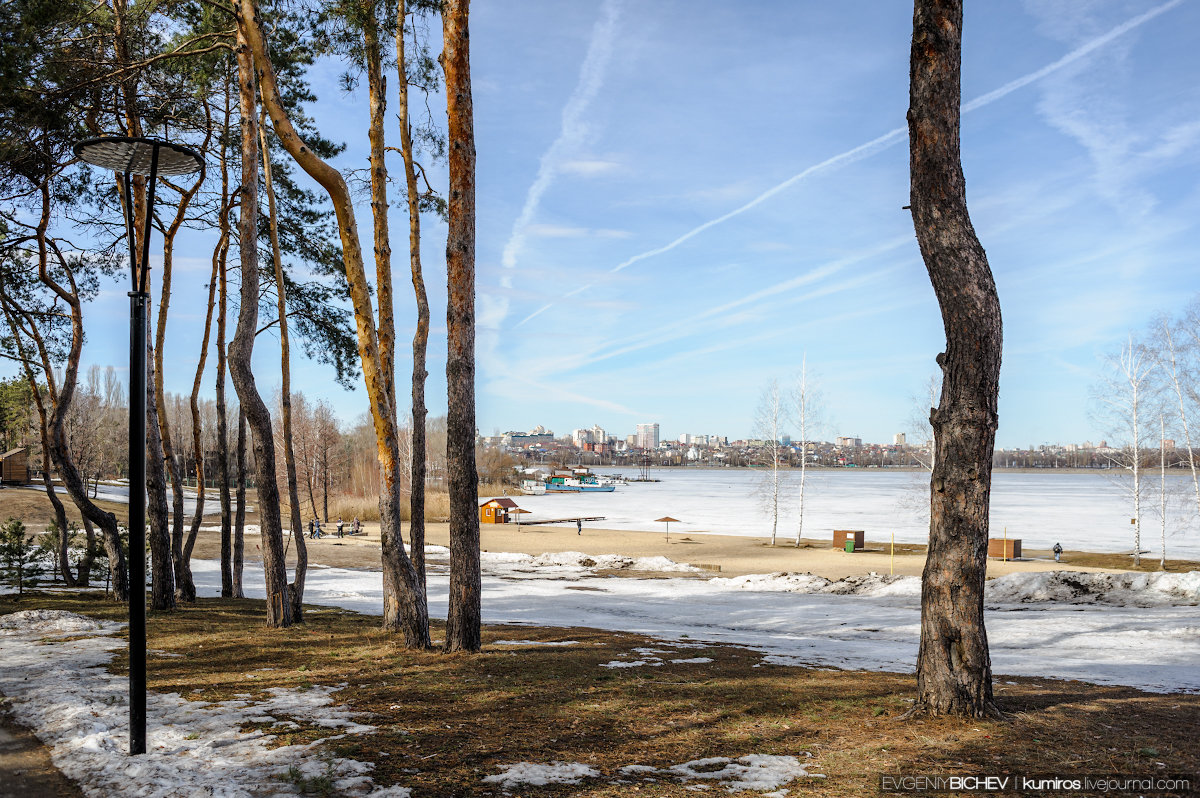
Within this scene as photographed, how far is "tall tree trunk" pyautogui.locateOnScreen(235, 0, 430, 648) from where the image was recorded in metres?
7.50

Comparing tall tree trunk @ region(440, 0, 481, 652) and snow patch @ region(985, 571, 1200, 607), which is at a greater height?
tall tree trunk @ region(440, 0, 481, 652)

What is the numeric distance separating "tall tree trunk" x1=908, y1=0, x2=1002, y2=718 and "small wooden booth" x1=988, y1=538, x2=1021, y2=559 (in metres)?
23.7

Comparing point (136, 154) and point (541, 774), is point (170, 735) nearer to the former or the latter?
point (541, 774)

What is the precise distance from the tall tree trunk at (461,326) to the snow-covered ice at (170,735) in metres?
1.63

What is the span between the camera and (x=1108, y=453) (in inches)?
1146

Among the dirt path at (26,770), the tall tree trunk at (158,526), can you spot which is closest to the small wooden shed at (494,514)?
the tall tree trunk at (158,526)

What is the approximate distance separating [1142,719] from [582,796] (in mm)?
3890

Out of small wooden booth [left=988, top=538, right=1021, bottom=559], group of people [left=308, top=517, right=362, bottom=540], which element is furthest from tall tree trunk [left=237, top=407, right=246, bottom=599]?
small wooden booth [left=988, top=538, right=1021, bottom=559]

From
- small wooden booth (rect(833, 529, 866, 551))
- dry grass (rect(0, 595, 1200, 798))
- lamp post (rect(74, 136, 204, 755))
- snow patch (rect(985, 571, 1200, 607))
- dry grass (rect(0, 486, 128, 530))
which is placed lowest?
small wooden booth (rect(833, 529, 866, 551))

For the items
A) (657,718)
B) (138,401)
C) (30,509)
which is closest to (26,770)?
(138,401)

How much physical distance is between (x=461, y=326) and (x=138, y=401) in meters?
3.20

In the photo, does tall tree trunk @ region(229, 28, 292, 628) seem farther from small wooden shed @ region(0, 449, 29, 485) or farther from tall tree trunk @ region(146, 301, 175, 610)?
small wooden shed @ region(0, 449, 29, 485)

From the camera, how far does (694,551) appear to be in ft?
95.2

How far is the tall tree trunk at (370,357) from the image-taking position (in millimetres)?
7504
